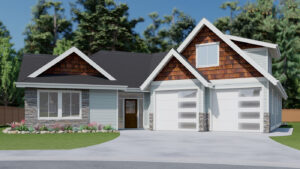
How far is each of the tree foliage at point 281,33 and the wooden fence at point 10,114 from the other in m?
27.4

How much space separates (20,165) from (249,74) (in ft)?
50.4

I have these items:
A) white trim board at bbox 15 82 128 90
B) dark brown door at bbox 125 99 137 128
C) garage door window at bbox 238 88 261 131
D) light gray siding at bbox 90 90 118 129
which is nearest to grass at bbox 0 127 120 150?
white trim board at bbox 15 82 128 90

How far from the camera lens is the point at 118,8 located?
1977 inches

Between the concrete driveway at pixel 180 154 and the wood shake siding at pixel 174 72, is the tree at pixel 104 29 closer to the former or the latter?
the wood shake siding at pixel 174 72

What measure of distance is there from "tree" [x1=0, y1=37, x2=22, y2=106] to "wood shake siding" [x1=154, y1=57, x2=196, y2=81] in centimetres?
1921

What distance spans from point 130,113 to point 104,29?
24.5m

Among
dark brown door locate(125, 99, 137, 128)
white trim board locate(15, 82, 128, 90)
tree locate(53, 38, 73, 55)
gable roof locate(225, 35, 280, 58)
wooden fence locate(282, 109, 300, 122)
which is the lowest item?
wooden fence locate(282, 109, 300, 122)

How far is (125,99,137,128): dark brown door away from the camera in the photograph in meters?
26.1

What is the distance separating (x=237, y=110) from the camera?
72.5 feet

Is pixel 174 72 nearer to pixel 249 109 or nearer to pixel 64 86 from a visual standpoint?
pixel 249 109

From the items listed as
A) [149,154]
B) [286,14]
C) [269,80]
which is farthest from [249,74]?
[286,14]

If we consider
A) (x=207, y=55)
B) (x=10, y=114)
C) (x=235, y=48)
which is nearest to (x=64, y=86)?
(x=207, y=55)

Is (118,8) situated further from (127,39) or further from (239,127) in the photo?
(239,127)

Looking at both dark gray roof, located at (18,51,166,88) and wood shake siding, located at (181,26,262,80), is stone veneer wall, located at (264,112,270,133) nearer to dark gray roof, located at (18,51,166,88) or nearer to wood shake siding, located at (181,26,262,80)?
wood shake siding, located at (181,26,262,80)
